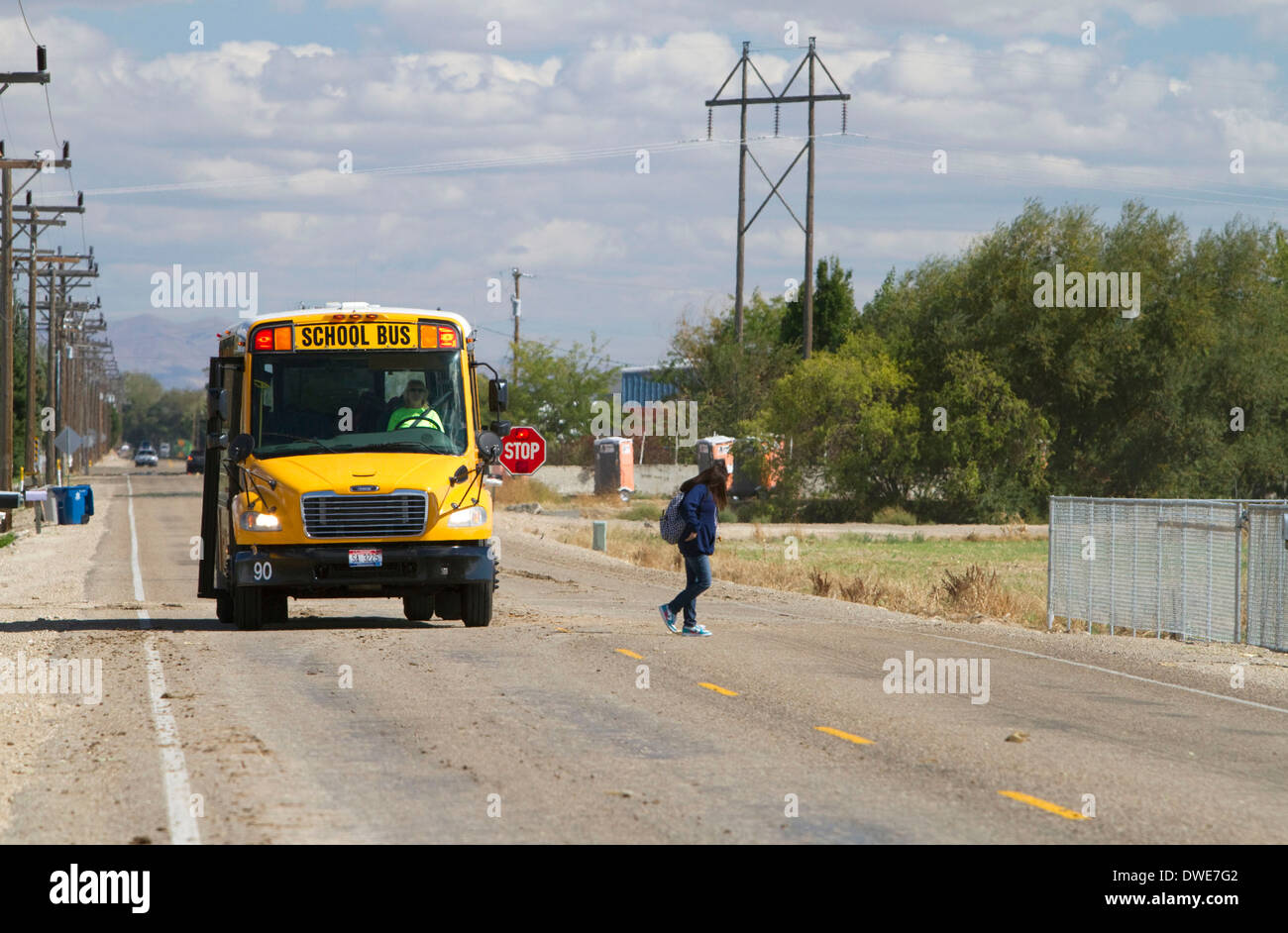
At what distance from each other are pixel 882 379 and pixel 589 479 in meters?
22.1

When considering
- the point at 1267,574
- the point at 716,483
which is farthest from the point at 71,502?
the point at 1267,574

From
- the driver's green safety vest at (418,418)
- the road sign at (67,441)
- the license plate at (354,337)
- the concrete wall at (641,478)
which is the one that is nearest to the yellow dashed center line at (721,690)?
the driver's green safety vest at (418,418)

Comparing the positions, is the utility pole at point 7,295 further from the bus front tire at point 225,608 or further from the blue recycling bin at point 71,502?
the bus front tire at point 225,608

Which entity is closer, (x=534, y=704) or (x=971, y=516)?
(x=534, y=704)

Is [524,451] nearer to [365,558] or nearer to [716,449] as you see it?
[716,449]

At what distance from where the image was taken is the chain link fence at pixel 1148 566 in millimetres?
18500

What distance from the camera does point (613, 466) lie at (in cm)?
7156

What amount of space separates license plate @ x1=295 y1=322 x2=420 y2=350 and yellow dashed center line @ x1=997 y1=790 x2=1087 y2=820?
955cm

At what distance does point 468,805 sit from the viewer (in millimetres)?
8328

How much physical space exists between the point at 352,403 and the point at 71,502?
30.9 metres

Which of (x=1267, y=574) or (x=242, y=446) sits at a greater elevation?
(x=242, y=446)

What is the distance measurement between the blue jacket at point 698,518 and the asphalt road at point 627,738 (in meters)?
1.01
